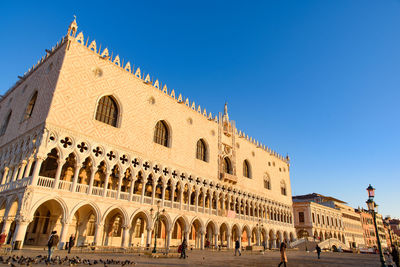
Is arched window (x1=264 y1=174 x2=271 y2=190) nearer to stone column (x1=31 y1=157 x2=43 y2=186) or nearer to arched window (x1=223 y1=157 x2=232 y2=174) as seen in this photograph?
arched window (x1=223 y1=157 x2=232 y2=174)

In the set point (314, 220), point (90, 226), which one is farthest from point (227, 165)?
point (314, 220)

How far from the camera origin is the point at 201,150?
2869 cm

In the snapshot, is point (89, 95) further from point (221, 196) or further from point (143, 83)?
point (221, 196)

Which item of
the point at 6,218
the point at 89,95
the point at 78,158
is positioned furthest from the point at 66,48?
the point at 6,218

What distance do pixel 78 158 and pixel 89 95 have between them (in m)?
4.50

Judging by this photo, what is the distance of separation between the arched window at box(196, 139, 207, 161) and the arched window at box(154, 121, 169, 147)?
4.51m

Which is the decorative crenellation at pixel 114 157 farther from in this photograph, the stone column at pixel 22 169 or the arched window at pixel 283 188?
the arched window at pixel 283 188

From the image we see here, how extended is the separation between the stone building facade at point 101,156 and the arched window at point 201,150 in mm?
107

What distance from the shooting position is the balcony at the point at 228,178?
29.7m

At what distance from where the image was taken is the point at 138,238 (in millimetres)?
23094

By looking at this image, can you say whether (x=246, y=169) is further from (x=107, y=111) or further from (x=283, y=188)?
(x=107, y=111)

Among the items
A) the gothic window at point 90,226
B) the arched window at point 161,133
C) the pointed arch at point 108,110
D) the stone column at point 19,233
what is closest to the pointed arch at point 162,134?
the arched window at point 161,133

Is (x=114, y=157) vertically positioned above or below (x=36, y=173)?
above

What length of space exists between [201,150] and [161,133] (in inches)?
227
